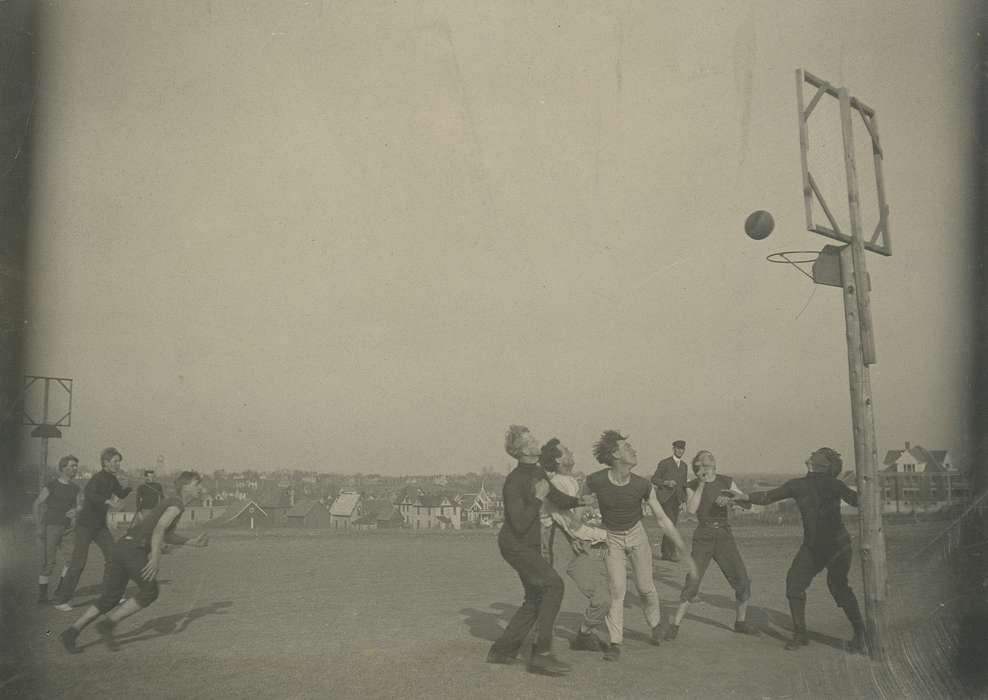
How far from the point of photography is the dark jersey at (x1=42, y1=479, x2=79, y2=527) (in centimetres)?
977

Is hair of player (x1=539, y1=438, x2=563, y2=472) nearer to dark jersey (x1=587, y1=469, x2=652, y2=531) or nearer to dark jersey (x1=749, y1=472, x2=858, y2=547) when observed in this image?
dark jersey (x1=587, y1=469, x2=652, y2=531)

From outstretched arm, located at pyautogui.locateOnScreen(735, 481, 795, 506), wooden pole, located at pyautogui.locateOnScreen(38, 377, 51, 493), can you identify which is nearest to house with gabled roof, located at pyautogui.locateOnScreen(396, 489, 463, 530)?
wooden pole, located at pyautogui.locateOnScreen(38, 377, 51, 493)

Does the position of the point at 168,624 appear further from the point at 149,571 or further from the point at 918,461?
the point at 918,461

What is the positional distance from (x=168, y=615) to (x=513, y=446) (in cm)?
508

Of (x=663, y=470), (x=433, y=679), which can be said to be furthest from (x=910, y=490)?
(x=433, y=679)

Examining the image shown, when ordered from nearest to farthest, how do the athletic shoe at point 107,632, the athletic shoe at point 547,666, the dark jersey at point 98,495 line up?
the athletic shoe at point 547,666
the athletic shoe at point 107,632
the dark jersey at point 98,495

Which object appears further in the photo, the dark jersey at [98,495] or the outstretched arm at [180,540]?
the dark jersey at [98,495]

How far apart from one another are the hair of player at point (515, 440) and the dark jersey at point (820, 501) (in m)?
2.60

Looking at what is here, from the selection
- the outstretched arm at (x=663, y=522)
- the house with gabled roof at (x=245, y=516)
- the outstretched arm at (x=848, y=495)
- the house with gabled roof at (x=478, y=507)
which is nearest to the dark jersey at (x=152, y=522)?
the outstretched arm at (x=663, y=522)

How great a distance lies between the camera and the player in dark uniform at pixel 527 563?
258 inches

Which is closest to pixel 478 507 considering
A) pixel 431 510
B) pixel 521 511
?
pixel 431 510

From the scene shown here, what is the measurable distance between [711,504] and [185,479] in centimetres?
526

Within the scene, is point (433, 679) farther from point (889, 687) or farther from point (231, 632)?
point (889, 687)

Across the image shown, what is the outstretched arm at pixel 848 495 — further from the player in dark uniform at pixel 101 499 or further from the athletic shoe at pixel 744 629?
the player in dark uniform at pixel 101 499
